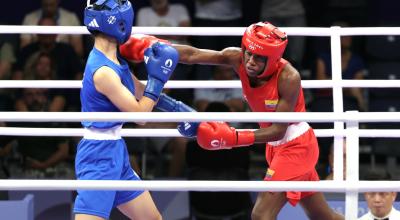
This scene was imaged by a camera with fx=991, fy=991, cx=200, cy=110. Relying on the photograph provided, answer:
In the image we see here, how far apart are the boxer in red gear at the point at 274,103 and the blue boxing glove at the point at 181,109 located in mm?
220

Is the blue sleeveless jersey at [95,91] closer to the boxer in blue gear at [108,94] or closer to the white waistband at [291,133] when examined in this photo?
the boxer in blue gear at [108,94]

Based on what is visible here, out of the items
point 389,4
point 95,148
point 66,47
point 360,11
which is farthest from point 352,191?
point 389,4

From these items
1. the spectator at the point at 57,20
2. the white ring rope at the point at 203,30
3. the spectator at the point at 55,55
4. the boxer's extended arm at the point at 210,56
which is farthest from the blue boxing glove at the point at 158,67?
the spectator at the point at 57,20

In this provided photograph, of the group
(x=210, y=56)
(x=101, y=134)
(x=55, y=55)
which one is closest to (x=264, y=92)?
(x=210, y=56)

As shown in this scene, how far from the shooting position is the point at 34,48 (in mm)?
8195

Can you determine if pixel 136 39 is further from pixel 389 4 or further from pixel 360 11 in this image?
pixel 389 4

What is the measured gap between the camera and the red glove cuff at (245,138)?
4414 millimetres

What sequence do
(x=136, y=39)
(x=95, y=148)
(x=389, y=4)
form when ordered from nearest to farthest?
(x=95, y=148) < (x=136, y=39) < (x=389, y=4)

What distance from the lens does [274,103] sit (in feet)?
15.6

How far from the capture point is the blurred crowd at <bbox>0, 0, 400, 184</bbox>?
7.75 m

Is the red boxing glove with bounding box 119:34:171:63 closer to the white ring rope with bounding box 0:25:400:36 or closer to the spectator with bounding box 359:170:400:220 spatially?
the white ring rope with bounding box 0:25:400:36

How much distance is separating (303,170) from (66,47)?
3633 mm

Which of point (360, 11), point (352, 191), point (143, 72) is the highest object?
point (360, 11)

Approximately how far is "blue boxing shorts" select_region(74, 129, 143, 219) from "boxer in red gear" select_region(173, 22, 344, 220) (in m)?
0.57
